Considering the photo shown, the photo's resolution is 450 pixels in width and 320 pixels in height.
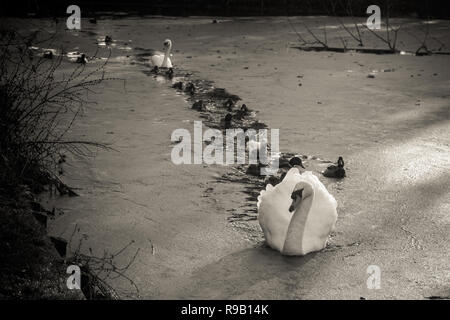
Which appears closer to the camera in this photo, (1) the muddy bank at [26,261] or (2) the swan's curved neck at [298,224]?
(1) the muddy bank at [26,261]

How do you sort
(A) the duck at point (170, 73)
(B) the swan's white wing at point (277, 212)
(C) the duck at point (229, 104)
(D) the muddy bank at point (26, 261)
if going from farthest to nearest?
(A) the duck at point (170, 73) → (C) the duck at point (229, 104) → (B) the swan's white wing at point (277, 212) → (D) the muddy bank at point (26, 261)

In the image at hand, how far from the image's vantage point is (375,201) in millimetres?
5832

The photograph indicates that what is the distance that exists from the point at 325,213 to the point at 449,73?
26.3 feet

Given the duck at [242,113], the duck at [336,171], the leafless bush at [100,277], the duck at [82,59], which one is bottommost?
the leafless bush at [100,277]

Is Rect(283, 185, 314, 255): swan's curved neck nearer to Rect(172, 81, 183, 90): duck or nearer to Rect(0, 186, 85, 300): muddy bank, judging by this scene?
Rect(0, 186, 85, 300): muddy bank

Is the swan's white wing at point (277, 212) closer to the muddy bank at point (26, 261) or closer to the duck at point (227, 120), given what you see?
the muddy bank at point (26, 261)

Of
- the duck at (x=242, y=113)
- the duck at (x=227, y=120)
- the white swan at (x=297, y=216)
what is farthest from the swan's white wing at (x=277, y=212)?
the duck at (x=242, y=113)

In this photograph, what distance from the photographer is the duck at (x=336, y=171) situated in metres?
6.33

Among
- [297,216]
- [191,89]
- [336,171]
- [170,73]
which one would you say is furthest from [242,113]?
[297,216]

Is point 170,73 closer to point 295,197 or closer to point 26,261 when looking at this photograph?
point 295,197

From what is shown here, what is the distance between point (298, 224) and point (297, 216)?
6 centimetres

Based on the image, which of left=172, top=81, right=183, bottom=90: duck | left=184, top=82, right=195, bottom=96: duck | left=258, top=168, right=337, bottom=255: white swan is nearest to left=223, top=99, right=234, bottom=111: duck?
left=184, top=82, right=195, bottom=96: duck

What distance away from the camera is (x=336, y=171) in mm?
6328

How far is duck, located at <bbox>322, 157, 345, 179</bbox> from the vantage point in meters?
6.33
